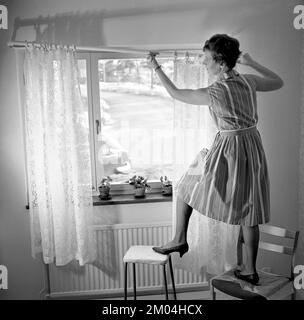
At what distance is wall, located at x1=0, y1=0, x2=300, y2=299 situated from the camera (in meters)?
2.22

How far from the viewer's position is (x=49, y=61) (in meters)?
2.16

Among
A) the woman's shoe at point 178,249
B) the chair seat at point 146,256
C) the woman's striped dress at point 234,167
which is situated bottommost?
the chair seat at point 146,256

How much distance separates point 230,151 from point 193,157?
2.06 ft

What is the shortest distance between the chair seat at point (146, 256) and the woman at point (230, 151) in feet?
1.19

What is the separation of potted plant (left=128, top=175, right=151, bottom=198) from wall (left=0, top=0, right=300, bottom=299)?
0.60 metres

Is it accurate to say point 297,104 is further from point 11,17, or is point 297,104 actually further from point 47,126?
point 11,17

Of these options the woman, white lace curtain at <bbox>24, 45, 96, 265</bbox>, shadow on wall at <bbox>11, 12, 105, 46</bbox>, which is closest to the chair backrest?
the woman

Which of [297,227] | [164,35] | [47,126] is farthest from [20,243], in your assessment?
[297,227]

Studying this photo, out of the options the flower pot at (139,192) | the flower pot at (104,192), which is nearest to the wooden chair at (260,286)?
the flower pot at (139,192)

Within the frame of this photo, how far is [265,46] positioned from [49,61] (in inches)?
43.6

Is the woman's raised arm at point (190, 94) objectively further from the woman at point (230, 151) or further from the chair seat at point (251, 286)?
the chair seat at point (251, 286)

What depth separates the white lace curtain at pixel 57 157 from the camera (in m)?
2.17

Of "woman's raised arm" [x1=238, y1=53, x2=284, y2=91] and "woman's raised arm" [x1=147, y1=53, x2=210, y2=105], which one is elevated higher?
"woman's raised arm" [x1=238, y1=53, x2=284, y2=91]

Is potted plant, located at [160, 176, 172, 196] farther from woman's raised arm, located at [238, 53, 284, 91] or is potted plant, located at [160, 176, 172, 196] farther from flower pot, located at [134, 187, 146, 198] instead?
woman's raised arm, located at [238, 53, 284, 91]
